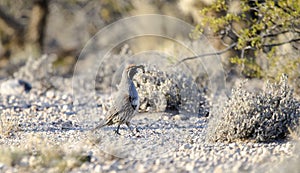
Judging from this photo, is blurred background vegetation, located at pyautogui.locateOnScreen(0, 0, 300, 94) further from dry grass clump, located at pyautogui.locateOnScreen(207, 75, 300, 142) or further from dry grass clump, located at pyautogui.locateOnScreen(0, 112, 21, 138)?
dry grass clump, located at pyautogui.locateOnScreen(0, 112, 21, 138)

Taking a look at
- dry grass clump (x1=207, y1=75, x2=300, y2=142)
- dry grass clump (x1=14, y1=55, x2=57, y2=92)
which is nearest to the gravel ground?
dry grass clump (x1=207, y1=75, x2=300, y2=142)

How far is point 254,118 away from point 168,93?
239cm

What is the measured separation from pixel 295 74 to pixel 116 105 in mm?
3735

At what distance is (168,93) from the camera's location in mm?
9062

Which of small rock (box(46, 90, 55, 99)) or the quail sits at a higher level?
small rock (box(46, 90, 55, 99))

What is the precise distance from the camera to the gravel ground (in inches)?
219

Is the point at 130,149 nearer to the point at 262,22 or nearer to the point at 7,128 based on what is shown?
the point at 7,128

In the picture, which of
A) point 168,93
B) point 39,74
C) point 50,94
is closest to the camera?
point 168,93

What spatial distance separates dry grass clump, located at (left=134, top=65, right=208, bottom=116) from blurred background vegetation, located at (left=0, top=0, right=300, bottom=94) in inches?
30.0

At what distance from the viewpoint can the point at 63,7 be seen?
18.5 meters

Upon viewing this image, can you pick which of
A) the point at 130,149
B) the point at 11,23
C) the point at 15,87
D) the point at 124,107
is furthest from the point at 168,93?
the point at 11,23

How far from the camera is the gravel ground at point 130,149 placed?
18.2ft

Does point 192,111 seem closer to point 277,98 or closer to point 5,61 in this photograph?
point 277,98

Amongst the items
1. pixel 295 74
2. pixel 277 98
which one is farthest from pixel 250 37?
pixel 277 98
